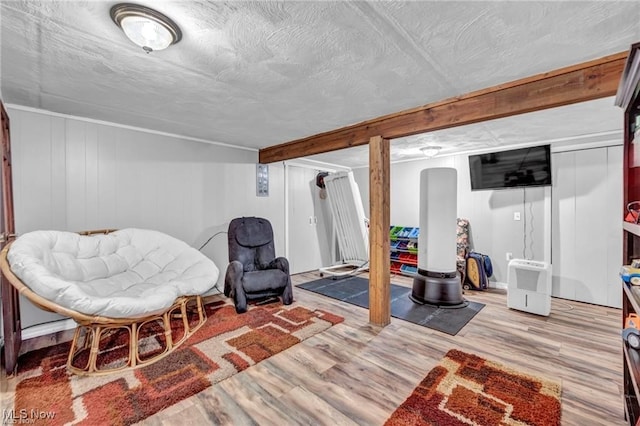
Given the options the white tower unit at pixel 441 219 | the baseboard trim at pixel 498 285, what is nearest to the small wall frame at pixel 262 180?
the white tower unit at pixel 441 219

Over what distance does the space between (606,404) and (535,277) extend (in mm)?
1722

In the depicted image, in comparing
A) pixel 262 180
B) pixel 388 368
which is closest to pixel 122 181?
pixel 262 180

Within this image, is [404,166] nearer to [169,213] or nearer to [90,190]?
[169,213]

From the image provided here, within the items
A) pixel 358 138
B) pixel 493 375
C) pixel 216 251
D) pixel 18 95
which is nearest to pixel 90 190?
pixel 18 95

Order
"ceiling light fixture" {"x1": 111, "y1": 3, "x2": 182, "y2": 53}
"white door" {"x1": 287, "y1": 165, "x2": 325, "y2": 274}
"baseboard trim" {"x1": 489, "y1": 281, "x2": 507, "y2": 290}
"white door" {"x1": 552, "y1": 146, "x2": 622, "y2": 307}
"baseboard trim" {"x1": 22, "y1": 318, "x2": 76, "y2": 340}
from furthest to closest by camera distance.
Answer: "white door" {"x1": 287, "y1": 165, "x2": 325, "y2": 274}, "baseboard trim" {"x1": 489, "y1": 281, "x2": 507, "y2": 290}, "white door" {"x1": 552, "y1": 146, "x2": 622, "y2": 307}, "baseboard trim" {"x1": 22, "y1": 318, "x2": 76, "y2": 340}, "ceiling light fixture" {"x1": 111, "y1": 3, "x2": 182, "y2": 53}

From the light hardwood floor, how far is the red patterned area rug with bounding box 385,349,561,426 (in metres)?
0.08

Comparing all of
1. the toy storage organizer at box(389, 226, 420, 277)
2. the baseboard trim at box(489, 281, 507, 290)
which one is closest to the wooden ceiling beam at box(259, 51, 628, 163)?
the toy storage organizer at box(389, 226, 420, 277)

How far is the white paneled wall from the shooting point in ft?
8.84

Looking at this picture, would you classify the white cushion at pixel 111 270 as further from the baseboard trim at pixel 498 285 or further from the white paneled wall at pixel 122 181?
the baseboard trim at pixel 498 285

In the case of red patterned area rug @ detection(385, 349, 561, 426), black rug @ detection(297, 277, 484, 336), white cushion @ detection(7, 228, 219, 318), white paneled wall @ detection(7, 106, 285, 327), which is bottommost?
red patterned area rug @ detection(385, 349, 561, 426)

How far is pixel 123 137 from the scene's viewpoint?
10.7 feet

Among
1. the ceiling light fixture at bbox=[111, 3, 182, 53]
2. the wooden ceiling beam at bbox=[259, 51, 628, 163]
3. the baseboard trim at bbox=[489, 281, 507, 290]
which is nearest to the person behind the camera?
the ceiling light fixture at bbox=[111, 3, 182, 53]

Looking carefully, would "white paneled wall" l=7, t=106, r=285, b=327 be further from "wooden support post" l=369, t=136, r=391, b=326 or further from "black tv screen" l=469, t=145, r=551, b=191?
"black tv screen" l=469, t=145, r=551, b=191

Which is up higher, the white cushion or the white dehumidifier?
the white cushion
